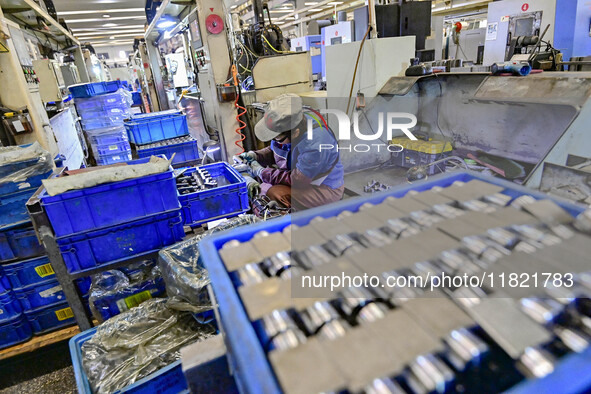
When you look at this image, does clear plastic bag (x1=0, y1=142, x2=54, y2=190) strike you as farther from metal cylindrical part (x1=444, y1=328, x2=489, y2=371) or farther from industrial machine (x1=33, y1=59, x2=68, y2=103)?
industrial machine (x1=33, y1=59, x2=68, y2=103)

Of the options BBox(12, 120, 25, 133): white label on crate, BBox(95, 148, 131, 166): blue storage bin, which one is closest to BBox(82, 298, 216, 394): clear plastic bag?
BBox(12, 120, 25, 133): white label on crate

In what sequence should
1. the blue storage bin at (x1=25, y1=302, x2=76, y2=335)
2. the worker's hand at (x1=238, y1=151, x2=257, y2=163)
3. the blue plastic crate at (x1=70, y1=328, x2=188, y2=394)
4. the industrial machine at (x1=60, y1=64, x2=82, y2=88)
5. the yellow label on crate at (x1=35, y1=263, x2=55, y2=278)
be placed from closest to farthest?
the blue plastic crate at (x1=70, y1=328, x2=188, y2=394) < the yellow label on crate at (x1=35, y1=263, x2=55, y2=278) < the blue storage bin at (x1=25, y1=302, x2=76, y2=335) < the worker's hand at (x1=238, y1=151, x2=257, y2=163) < the industrial machine at (x1=60, y1=64, x2=82, y2=88)

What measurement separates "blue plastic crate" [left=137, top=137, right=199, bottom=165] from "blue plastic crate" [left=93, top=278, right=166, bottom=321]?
2355mm

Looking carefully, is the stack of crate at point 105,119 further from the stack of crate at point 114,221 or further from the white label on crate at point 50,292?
the stack of crate at point 114,221

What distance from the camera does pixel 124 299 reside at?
190 centimetres

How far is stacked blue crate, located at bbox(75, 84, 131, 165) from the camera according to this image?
16.4 ft

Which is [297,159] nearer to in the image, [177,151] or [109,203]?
[109,203]

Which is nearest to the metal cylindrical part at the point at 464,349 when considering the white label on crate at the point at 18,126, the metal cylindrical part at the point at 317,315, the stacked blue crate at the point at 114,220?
the metal cylindrical part at the point at 317,315

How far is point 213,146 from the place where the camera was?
4379mm

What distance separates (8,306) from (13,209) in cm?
58

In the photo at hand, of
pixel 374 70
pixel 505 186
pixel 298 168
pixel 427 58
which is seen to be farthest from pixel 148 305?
pixel 427 58

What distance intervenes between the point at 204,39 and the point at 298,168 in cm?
208

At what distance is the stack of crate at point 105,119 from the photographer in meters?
4.98

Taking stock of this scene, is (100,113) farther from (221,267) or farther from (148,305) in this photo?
(221,267)
